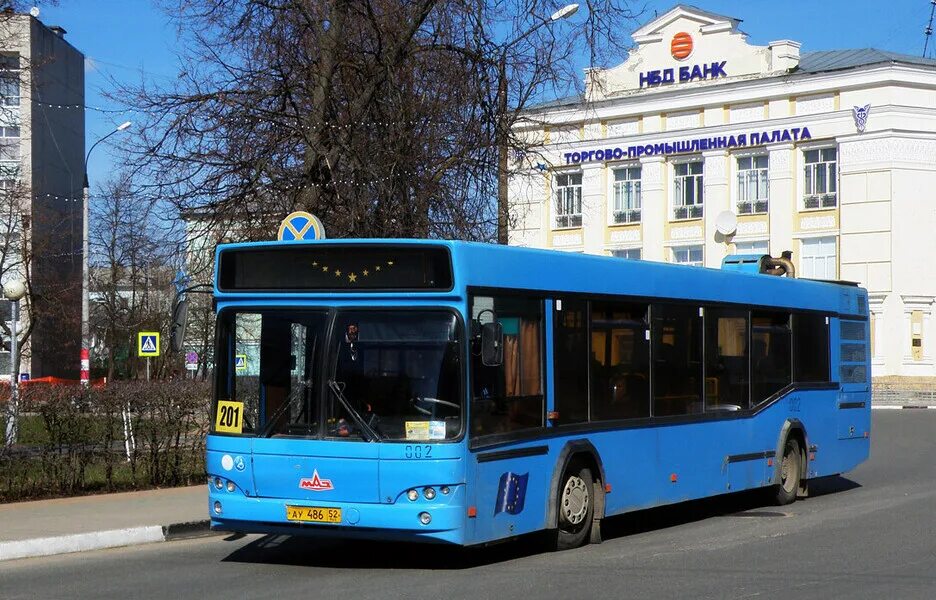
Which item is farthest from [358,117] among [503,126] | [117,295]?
[117,295]

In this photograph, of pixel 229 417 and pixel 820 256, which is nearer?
pixel 229 417

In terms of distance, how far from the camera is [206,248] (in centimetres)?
1953

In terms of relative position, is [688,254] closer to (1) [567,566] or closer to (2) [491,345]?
(1) [567,566]

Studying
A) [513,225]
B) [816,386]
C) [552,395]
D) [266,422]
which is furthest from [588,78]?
[266,422]

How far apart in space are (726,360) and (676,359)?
1.32 meters

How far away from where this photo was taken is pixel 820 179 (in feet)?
191

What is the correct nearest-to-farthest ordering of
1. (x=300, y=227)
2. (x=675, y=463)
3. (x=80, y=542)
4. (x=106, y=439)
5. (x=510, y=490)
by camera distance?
1. (x=510, y=490)
2. (x=80, y=542)
3. (x=675, y=463)
4. (x=300, y=227)
5. (x=106, y=439)

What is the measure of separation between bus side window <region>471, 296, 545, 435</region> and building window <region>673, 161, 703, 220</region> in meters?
51.1

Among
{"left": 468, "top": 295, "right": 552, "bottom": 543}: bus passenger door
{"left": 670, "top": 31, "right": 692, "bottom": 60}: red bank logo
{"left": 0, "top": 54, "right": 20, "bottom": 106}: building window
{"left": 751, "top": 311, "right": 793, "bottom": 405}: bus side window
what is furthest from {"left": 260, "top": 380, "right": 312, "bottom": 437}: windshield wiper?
{"left": 670, "top": 31, "right": 692, "bottom": 60}: red bank logo

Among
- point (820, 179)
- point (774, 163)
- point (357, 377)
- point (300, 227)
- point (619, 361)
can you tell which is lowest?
point (357, 377)

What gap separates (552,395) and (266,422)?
2519 millimetres

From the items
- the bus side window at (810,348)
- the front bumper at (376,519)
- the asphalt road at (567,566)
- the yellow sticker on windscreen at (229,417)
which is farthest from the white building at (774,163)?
the front bumper at (376,519)

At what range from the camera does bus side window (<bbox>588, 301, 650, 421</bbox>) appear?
1253 cm

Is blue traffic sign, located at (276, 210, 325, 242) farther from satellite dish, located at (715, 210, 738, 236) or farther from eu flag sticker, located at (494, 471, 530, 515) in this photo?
satellite dish, located at (715, 210, 738, 236)
